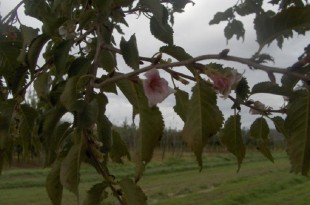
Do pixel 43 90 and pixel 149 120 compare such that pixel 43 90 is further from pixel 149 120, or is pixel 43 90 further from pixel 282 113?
pixel 282 113

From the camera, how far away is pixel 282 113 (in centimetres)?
80

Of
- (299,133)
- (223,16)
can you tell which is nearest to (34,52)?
(299,133)

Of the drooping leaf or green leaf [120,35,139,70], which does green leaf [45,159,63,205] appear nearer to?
green leaf [120,35,139,70]

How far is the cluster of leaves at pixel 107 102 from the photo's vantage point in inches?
25.2

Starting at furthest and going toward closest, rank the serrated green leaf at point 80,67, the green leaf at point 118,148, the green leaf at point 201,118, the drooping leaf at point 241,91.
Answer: the green leaf at point 118,148
the serrated green leaf at point 80,67
the drooping leaf at point 241,91
the green leaf at point 201,118

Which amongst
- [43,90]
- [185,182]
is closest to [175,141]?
[185,182]

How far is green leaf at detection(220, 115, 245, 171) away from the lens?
809mm


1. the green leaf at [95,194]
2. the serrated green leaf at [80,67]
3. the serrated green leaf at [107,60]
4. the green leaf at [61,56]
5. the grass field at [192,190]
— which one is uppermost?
the serrated green leaf at [107,60]

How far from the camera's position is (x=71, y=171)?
0.71m

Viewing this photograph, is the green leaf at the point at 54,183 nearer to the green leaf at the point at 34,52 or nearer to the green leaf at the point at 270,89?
the green leaf at the point at 34,52

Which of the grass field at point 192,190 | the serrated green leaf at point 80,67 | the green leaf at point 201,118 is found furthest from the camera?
the grass field at point 192,190

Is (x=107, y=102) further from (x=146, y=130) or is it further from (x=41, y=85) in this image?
(x=41, y=85)

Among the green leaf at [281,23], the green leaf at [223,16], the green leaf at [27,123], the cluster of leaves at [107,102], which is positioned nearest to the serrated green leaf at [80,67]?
the cluster of leaves at [107,102]

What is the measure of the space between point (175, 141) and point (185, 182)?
625 inches
